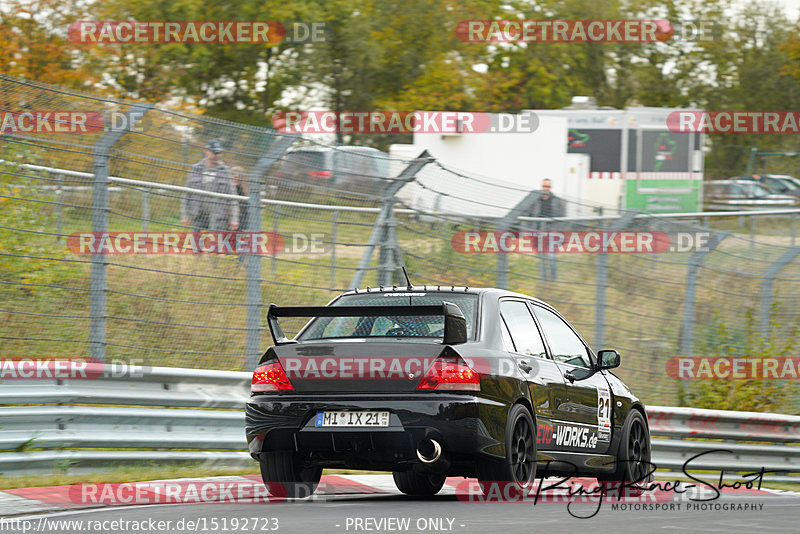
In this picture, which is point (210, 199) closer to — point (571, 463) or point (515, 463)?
point (571, 463)

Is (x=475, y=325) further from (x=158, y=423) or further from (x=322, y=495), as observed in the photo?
(x=158, y=423)

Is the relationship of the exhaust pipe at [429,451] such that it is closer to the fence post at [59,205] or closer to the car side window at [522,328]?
the car side window at [522,328]

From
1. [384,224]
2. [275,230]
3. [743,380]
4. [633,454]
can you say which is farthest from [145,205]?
[743,380]

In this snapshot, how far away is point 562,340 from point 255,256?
323 cm

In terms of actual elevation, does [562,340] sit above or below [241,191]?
below

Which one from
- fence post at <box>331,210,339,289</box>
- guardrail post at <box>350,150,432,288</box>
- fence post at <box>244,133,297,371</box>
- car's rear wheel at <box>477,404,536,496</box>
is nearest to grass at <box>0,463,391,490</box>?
fence post at <box>244,133,297,371</box>

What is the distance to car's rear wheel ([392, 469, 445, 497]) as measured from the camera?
912 centimetres

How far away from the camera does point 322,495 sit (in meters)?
8.89

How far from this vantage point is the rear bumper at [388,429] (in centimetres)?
764

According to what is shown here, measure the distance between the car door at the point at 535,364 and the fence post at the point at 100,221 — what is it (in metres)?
3.46

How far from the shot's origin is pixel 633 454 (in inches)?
406

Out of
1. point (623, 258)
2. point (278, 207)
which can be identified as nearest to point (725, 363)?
point (623, 258)

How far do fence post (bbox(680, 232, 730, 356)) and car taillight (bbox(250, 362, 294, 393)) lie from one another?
7.86 meters

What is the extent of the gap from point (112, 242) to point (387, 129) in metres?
28.9
